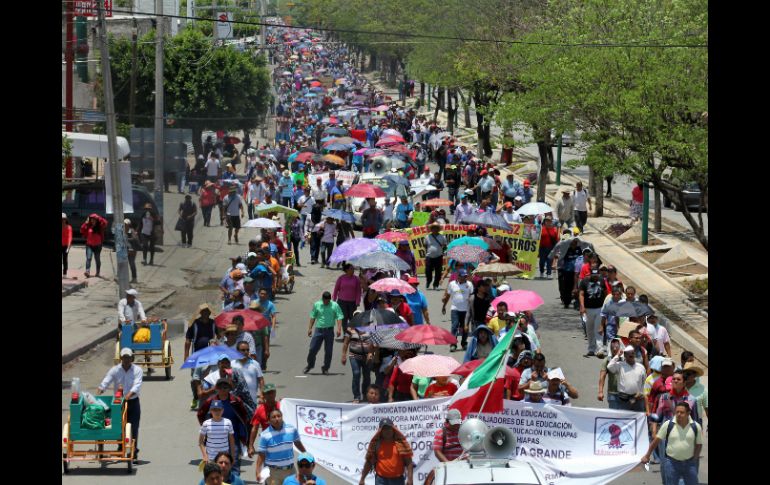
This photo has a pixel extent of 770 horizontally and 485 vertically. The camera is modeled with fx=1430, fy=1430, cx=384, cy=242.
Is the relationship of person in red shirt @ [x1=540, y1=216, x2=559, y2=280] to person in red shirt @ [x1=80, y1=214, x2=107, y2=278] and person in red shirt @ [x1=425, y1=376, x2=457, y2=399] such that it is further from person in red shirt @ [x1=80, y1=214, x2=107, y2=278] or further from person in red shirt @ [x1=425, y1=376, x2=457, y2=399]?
person in red shirt @ [x1=425, y1=376, x2=457, y2=399]

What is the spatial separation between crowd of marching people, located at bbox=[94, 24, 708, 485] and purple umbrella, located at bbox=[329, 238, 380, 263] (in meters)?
0.04

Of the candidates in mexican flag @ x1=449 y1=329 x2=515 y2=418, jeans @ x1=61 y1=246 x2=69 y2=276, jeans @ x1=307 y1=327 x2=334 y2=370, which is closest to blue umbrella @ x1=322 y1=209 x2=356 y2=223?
jeans @ x1=61 y1=246 x2=69 y2=276

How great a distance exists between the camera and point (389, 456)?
13.7 meters

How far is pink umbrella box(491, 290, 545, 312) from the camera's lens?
765 inches

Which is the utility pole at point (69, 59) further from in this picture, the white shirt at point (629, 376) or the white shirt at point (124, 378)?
the white shirt at point (629, 376)

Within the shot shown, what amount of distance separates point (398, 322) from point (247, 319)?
78.6 inches

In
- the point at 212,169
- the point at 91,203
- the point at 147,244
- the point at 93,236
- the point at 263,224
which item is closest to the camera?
the point at 263,224

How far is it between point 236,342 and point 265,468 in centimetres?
380

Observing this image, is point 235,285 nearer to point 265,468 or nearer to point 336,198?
point 265,468

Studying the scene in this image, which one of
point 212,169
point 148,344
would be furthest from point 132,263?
point 212,169

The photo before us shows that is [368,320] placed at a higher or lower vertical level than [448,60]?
lower

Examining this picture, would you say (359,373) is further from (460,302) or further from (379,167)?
(379,167)

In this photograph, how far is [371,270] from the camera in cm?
2325
